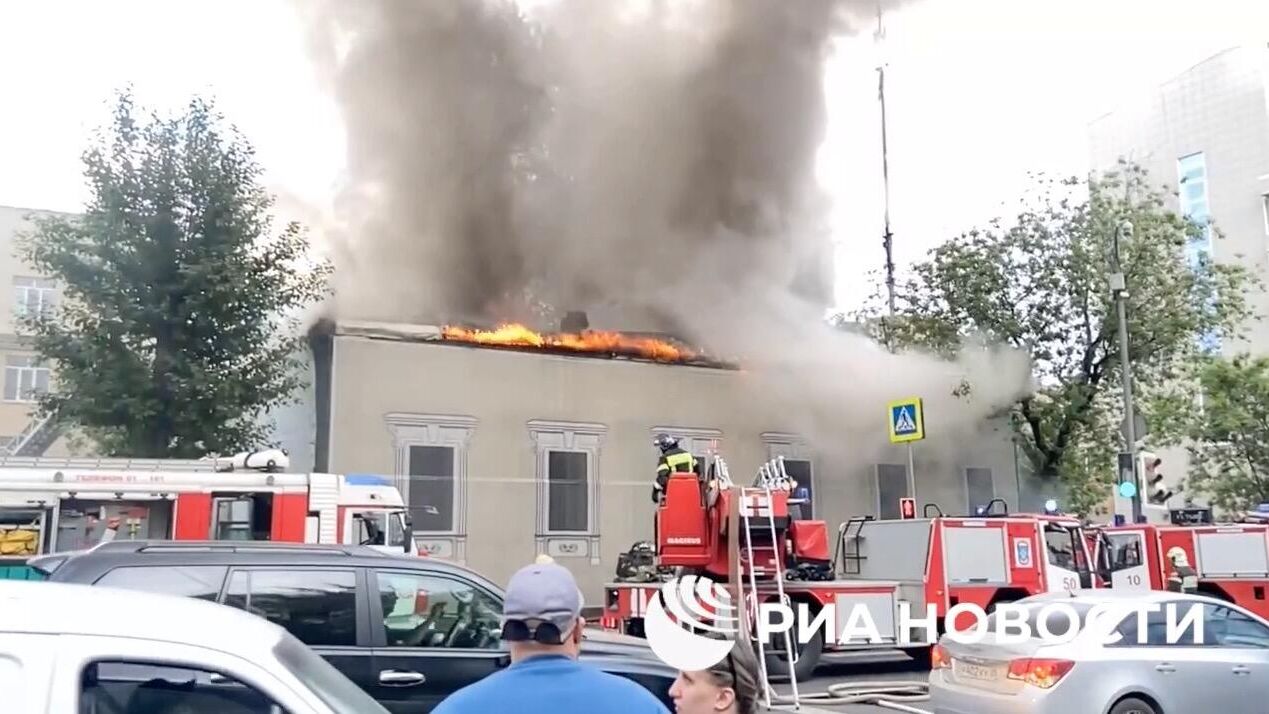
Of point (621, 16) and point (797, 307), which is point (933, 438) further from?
point (621, 16)

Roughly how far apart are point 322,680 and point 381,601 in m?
3.08

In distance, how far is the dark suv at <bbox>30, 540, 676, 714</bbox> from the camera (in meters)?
5.12

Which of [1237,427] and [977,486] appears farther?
[977,486]

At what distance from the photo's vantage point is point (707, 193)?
74.4 feet

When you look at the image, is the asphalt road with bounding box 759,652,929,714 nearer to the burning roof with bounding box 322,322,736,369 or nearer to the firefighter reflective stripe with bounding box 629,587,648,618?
the firefighter reflective stripe with bounding box 629,587,648,618

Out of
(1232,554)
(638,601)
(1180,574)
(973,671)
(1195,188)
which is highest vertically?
(1195,188)

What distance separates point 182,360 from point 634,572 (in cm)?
669

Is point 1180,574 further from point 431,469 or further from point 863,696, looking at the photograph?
point 431,469

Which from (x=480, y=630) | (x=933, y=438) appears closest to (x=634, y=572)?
(x=480, y=630)

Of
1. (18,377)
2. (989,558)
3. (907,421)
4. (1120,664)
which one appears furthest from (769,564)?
(18,377)

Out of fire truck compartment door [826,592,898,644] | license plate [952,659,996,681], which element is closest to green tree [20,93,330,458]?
fire truck compartment door [826,592,898,644]

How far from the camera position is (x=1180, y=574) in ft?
46.5

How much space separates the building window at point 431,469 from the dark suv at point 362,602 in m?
12.0

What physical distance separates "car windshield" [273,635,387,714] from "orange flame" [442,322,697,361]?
53.0ft
